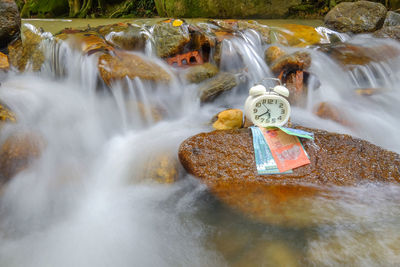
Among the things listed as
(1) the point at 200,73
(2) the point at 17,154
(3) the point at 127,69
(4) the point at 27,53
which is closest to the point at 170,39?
(1) the point at 200,73

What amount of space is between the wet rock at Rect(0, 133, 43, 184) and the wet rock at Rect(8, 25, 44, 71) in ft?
6.71

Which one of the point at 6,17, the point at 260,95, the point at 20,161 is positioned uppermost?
the point at 6,17

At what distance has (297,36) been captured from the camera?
5.93 meters

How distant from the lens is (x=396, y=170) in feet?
7.27

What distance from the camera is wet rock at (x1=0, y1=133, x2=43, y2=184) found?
230 centimetres

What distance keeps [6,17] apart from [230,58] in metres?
3.59

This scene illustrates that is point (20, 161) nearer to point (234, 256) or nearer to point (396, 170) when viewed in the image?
point (234, 256)

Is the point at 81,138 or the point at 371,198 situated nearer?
the point at 371,198

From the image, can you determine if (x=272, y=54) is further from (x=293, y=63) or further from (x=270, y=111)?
(x=270, y=111)

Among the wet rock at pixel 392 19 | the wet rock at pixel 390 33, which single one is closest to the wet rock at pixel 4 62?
the wet rock at pixel 390 33

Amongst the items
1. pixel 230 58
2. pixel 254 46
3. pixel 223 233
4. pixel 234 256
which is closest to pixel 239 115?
pixel 223 233

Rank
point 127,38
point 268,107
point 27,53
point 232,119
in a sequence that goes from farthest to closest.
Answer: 1. point 127,38
2. point 27,53
3. point 232,119
4. point 268,107

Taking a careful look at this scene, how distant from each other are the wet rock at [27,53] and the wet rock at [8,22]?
0.33 feet

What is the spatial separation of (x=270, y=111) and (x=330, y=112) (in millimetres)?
1438
